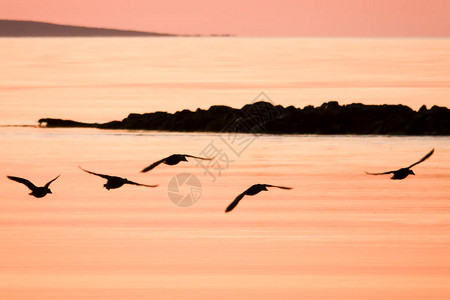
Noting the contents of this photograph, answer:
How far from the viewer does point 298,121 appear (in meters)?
27.5

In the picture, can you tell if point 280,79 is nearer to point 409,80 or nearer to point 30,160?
point 409,80

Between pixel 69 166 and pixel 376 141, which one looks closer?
pixel 69 166

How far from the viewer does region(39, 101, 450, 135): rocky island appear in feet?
88.2

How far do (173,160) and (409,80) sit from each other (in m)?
43.4

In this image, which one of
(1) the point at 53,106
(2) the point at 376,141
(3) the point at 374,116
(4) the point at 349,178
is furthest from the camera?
(1) the point at 53,106

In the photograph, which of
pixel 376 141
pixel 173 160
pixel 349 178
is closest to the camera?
pixel 173 160

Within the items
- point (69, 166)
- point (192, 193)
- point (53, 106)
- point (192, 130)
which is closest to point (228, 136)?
point (192, 130)

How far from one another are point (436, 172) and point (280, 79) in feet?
144

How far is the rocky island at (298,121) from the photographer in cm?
2688

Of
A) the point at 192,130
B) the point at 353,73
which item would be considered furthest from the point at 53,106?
the point at 353,73

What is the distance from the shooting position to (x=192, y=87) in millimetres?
54969

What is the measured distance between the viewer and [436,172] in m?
20.8

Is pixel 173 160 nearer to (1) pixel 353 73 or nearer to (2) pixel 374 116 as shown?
(2) pixel 374 116

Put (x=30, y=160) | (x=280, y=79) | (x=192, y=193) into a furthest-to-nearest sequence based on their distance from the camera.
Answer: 1. (x=280, y=79)
2. (x=30, y=160)
3. (x=192, y=193)
